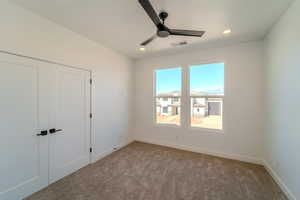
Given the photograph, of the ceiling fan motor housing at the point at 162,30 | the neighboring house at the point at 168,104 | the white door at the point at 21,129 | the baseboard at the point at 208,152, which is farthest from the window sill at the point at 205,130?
the white door at the point at 21,129

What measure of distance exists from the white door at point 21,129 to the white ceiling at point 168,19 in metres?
0.97

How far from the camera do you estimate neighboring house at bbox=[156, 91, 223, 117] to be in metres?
3.47

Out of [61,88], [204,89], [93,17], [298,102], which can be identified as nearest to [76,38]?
[93,17]

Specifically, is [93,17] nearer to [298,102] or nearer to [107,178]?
[107,178]

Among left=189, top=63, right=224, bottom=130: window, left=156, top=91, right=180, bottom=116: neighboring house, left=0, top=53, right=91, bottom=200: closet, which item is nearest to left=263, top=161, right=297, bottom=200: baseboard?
left=189, top=63, right=224, bottom=130: window

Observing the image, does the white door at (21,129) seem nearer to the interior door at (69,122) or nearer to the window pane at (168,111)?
the interior door at (69,122)

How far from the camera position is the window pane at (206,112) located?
11.3 ft

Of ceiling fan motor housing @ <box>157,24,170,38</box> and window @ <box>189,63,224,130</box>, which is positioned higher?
ceiling fan motor housing @ <box>157,24,170,38</box>

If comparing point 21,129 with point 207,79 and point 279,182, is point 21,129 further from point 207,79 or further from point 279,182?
point 279,182

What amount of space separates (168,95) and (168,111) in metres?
0.52

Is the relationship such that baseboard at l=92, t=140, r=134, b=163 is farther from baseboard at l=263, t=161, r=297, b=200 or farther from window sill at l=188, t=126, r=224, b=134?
baseboard at l=263, t=161, r=297, b=200

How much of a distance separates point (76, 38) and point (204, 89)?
131 inches

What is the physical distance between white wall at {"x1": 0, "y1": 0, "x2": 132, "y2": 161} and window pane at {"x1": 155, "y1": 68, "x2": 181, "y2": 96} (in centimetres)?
99

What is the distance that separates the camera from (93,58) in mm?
2975
